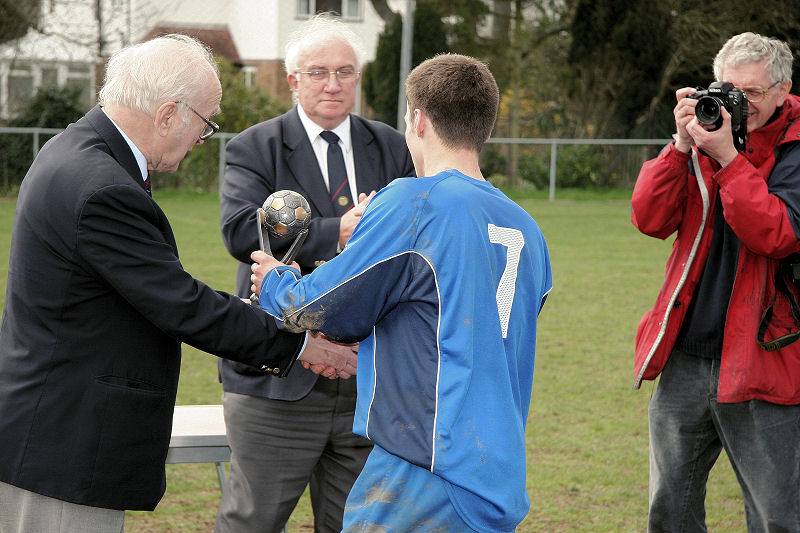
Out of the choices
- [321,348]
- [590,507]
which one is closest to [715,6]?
[590,507]

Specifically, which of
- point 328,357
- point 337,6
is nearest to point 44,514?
point 328,357

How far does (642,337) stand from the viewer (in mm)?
4227

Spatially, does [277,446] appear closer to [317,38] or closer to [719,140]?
[317,38]

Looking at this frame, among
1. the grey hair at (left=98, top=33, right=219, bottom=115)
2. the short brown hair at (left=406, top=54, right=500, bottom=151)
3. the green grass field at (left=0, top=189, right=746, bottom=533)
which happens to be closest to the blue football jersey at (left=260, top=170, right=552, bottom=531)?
the short brown hair at (left=406, top=54, right=500, bottom=151)

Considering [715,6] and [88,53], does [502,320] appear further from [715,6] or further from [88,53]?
[715,6]

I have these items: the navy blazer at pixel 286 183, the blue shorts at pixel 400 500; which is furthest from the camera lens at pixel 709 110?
the blue shorts at pixel 400 500

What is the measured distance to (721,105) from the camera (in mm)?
3832

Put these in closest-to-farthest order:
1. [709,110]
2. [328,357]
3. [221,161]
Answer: [328,357] → [709,110] → [221,161]

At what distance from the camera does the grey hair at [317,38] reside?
4.18m

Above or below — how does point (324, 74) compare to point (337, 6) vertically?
below

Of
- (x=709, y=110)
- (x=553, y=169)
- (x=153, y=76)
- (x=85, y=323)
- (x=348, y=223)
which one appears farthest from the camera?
(x=553, y=169)

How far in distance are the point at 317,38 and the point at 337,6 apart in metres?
35.9

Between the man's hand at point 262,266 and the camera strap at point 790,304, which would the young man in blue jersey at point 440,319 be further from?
the camera strap at point 790,304

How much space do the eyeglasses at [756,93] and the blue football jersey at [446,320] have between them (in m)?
1.75
